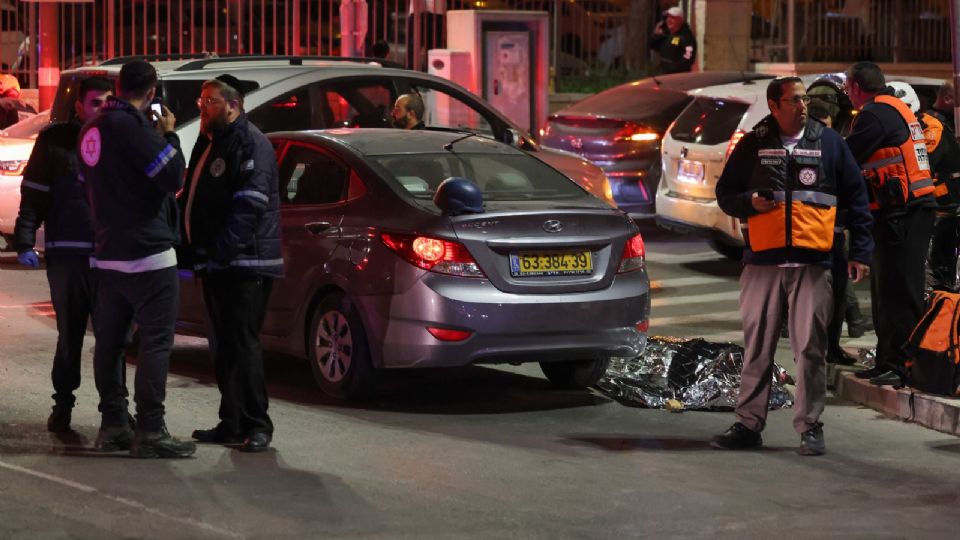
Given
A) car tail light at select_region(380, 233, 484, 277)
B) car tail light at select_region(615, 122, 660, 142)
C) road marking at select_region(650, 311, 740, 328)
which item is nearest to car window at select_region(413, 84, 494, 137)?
car tail light at select_region(615, 122, 660, 142)

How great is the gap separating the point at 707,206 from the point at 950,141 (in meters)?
4.33

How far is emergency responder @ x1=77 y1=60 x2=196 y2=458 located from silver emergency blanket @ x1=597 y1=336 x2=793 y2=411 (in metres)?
2.88

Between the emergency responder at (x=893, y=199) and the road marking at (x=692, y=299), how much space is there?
12.7ft

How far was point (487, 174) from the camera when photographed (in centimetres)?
1045

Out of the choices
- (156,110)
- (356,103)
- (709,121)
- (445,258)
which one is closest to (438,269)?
(445,258)

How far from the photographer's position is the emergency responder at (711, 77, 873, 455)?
8.73m

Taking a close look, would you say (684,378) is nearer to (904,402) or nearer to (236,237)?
(904,402)

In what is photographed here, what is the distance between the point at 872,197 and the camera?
10227 millimetres

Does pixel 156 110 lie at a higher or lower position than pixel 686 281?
higher

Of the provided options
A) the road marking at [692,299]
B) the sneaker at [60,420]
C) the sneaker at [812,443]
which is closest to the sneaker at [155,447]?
the sneaker at [60,420]

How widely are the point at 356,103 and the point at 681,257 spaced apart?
14.5ft

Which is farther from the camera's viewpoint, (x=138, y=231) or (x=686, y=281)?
(x=686, y=281)

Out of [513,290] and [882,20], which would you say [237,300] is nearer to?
[513,290]

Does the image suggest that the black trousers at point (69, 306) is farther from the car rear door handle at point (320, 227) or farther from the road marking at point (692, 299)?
the road marking at point (692, 299)
